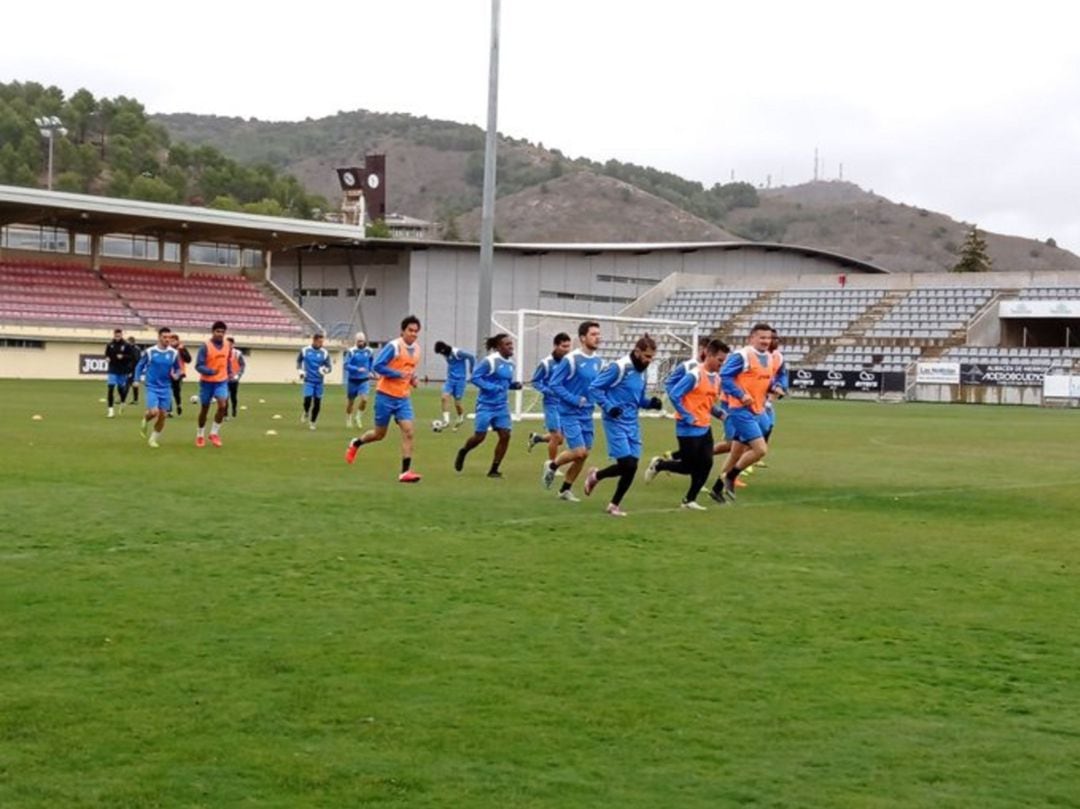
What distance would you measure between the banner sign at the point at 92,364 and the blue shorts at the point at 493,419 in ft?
140

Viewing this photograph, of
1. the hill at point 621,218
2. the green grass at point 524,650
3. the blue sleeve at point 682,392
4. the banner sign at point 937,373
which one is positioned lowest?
the green grass at point 524,650

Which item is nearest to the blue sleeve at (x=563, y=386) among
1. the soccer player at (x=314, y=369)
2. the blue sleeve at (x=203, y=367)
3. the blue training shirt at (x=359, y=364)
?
the blue sleeve at (x=203, y=367)

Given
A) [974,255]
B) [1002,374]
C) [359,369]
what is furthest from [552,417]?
[974,255]

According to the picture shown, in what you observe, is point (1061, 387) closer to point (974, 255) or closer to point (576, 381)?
point (974, 255)

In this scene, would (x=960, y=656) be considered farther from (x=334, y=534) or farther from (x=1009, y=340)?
(x=1009, y=340)

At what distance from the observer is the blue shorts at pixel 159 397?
23453 mm

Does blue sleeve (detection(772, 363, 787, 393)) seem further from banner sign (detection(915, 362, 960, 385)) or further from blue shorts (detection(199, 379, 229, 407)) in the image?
banner sign (detection(915, 362, 960, 385))

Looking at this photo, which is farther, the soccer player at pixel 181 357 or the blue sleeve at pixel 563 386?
the soccer player at pixel 181 357

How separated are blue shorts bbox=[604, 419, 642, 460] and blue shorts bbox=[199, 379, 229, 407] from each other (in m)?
9.68

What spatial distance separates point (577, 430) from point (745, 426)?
2.06 m

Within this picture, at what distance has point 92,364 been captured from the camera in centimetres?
5941

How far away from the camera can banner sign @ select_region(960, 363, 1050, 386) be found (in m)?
57.5

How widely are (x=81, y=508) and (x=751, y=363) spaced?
7.62m

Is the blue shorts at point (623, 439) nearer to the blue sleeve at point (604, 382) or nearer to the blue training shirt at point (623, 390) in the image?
the blue training shirt at point (623, 390)
